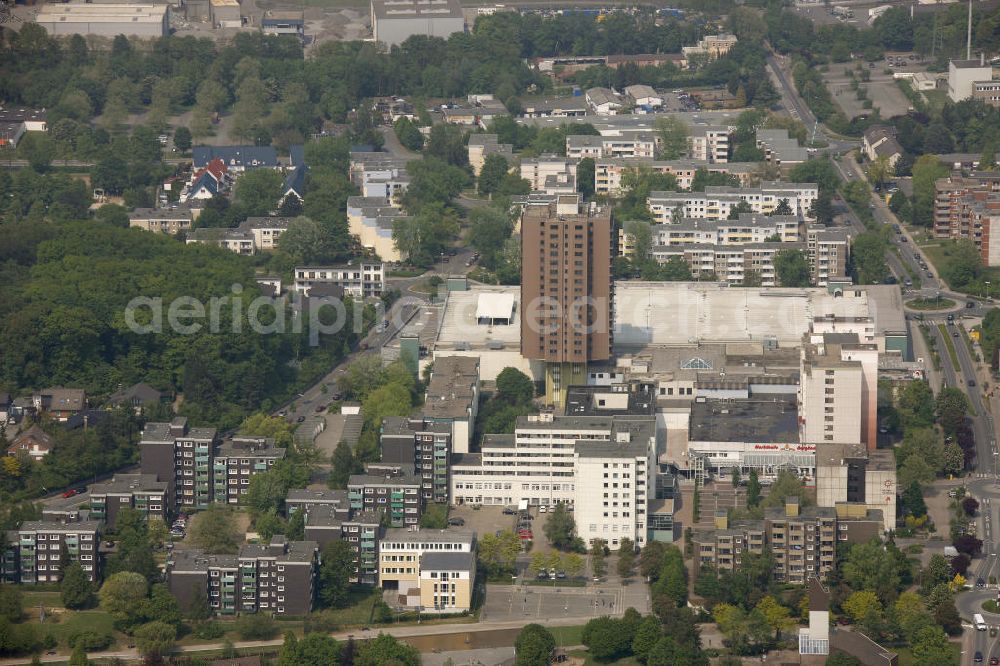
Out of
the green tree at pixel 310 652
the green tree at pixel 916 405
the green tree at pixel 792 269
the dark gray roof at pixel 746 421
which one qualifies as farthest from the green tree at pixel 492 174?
the green tree at pixel 310 652

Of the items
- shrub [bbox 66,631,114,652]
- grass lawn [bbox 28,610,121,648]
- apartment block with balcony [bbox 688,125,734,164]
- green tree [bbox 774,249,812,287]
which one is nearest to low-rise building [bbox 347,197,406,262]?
green tree [bbox 774,249,812,287]

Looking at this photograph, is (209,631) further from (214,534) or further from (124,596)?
(214,534)

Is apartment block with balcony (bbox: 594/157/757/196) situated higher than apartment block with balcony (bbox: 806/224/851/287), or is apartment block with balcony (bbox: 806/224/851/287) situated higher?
apartment block with balcony (bbox: 594/157/757/196)

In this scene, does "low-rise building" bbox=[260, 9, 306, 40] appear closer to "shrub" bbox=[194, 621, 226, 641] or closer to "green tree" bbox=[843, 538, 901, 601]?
"shrub" bbox=[194, 621, 226, 641]

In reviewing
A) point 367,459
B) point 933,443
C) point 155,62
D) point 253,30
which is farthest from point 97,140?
point 933,443

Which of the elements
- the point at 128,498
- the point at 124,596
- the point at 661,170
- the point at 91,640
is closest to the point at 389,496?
the point at 128,498
